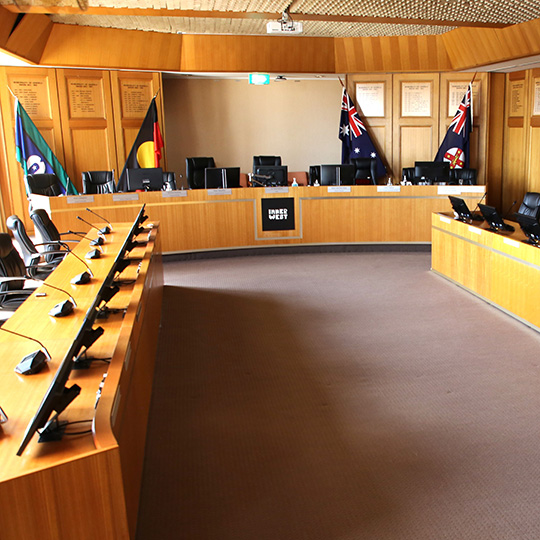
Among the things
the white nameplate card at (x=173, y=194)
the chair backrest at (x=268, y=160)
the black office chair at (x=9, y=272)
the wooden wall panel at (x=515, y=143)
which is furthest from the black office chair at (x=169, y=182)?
the wooden wall panel at (x=515, y=143)

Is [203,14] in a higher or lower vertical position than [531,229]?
higher

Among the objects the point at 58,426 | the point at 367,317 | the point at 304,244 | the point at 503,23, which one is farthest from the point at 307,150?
the point at 58,426

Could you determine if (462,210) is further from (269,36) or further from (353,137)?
(269,36)

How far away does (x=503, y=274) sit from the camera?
5.58m

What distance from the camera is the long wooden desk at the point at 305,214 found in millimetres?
8398

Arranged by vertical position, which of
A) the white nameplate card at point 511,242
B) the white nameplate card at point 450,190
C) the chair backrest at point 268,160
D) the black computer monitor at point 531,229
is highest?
the chair backrest at point 268,160

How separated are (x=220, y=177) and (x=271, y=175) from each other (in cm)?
79

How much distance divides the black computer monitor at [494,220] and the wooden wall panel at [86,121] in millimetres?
6585

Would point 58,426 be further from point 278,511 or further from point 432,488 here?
point 432,488

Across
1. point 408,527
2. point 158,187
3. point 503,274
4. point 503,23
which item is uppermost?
point 503,23

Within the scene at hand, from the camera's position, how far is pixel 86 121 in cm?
977

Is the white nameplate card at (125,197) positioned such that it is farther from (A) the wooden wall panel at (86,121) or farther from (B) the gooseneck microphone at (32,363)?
(B) the gooseneck microphone at (32,363)

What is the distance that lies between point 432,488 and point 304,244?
6.18 metres

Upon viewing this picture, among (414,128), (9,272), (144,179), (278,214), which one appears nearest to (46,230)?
(9,272)
